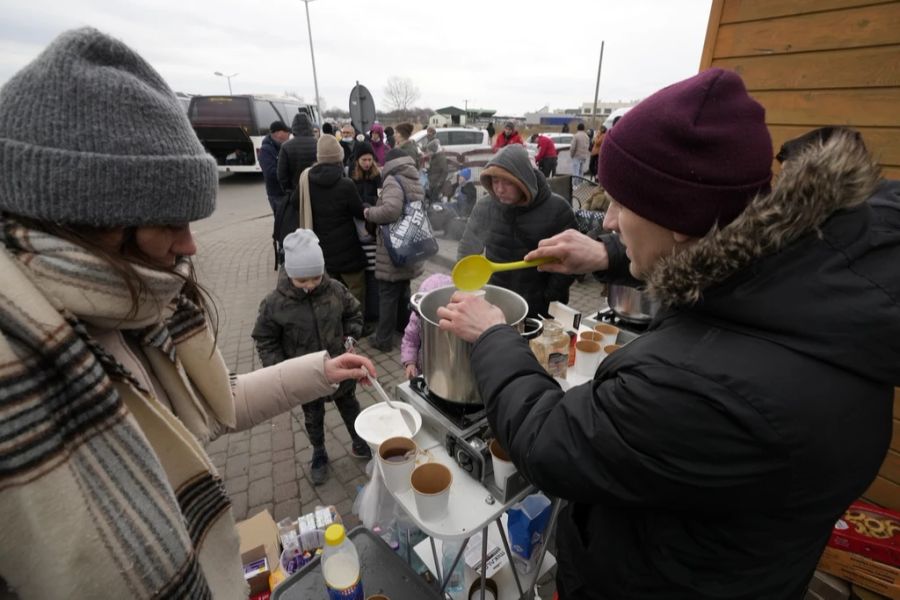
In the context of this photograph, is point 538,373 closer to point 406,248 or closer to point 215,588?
point 215,588

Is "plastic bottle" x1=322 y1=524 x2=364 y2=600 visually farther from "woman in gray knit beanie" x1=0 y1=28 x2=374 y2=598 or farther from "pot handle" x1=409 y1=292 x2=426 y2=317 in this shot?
"pot handle" x1=409 y1=292 x2=426 y2=317

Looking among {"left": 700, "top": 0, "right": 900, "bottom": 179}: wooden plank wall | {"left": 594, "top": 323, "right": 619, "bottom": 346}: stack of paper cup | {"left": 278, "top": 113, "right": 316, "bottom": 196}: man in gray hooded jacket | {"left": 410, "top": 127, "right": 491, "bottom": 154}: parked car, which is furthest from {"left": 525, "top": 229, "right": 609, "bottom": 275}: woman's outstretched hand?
{"left": 410, "top": 127, "right": 491, "bottom": 154}: parked car

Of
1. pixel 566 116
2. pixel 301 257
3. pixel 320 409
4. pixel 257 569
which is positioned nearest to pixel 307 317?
pixel 301 257

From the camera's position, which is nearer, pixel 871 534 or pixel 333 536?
pixel 333 536

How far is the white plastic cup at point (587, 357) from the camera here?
80.7 inches

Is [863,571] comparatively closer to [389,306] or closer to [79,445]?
[79,445]

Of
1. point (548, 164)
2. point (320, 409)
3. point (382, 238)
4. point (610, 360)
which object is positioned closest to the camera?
point (610, 360)

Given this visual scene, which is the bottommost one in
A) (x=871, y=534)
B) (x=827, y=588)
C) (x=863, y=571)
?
(x=827, y=588)

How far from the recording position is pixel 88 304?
2.64 feet

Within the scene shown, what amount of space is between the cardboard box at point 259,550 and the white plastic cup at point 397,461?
1098 millimetres

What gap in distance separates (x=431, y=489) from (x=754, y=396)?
1.09 meters

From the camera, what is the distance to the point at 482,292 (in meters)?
1.83

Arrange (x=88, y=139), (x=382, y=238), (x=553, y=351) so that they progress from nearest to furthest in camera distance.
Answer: (x=88, y=139)
(x=553, y=351)
(x=382, y=238)

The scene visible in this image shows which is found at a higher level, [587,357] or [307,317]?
[587,357]
